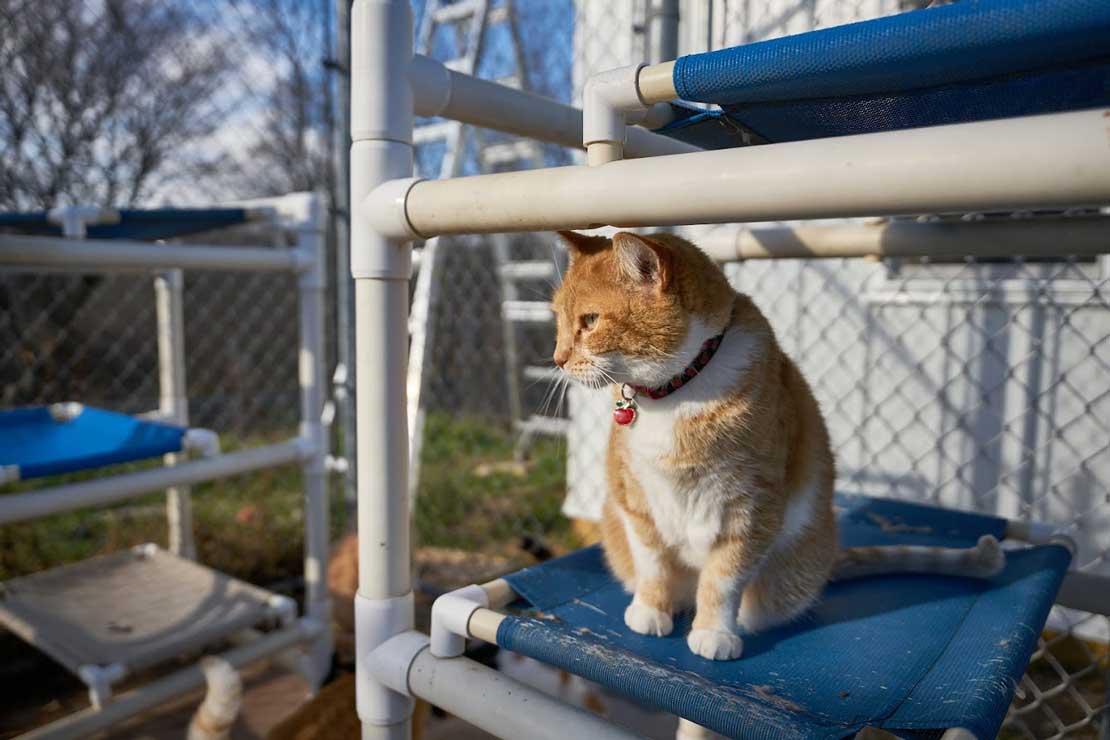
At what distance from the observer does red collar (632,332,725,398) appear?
724 mm

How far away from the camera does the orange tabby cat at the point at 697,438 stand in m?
0.70

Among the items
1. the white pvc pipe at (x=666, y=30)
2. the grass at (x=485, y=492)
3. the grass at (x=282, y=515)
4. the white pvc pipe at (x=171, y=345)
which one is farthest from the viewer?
the grass at (x=485, y=492)

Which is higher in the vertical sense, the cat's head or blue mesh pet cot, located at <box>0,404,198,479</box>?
the cat's head

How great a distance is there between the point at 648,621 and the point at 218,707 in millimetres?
899

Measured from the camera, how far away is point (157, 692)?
1253 mm

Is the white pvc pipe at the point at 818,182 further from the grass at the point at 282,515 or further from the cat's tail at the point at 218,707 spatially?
the grass at the point at 282,515

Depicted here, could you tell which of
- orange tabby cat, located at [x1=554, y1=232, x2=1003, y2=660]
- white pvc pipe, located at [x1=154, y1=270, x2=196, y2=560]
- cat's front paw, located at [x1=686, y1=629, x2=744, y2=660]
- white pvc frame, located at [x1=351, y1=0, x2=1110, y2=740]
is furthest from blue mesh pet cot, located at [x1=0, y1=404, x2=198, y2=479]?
cat's front paw, located at [x1=686, y1=629, x2=744, y2=660]

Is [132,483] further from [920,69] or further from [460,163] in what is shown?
[460,163]

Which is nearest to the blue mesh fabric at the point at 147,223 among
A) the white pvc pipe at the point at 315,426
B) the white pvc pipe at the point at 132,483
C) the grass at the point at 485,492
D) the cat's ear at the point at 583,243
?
the white pvc pipe at the point at 315,426

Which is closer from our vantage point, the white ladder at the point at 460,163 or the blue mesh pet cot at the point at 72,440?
the blue mesh pet cot at the point at 72,440

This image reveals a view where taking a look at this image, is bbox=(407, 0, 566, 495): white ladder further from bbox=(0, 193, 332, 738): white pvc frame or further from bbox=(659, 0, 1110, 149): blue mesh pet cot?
bbox=(659, 0, 1110, 149): blue mesh pet cot

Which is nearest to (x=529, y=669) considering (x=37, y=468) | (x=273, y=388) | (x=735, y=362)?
(x=37, y=468)

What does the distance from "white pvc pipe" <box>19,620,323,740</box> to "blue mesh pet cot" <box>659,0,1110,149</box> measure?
1.32 metres

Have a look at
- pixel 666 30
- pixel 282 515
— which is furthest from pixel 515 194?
pixel 282 515
